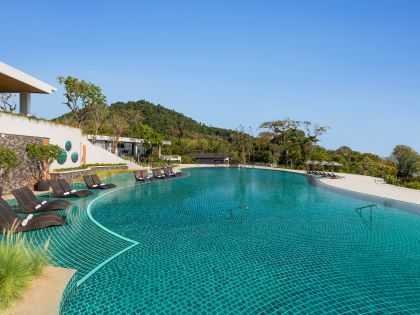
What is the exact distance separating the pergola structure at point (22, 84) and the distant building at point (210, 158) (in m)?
35.7

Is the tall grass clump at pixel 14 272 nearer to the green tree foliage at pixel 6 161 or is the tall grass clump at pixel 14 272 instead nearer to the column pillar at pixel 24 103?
the green tree foliage at pixel 6 161

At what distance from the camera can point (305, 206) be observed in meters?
12.0

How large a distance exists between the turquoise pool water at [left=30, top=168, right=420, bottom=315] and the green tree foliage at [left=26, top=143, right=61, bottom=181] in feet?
14.9

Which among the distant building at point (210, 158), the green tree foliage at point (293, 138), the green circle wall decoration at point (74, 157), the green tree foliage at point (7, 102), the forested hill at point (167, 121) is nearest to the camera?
the green circle wall decoration at point (74, 157)

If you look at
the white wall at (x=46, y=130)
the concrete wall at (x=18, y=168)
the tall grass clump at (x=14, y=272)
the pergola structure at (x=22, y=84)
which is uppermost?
the pergola structure at (x=22, y=84)

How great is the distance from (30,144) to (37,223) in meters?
7.54

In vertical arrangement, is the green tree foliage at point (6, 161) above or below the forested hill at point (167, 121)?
below

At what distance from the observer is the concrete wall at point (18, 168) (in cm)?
1126

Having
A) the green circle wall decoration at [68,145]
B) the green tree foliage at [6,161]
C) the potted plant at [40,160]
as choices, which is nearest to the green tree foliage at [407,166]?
the green circle wall decoration at [68,145]

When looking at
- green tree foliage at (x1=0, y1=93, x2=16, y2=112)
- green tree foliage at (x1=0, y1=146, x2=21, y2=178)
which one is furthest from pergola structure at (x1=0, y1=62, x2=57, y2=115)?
green tree foliage at (x1=0, y1=93, x2=16, y2=112)

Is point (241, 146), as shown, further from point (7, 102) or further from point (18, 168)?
point (18, 168)

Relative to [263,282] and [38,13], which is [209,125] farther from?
[263,282]

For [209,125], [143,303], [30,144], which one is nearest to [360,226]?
[143,303]

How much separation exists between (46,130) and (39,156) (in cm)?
188
